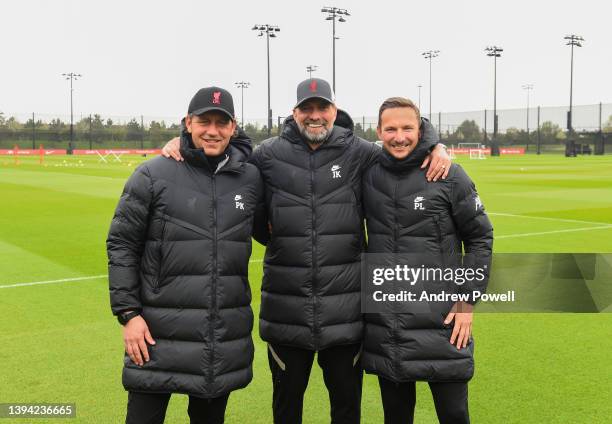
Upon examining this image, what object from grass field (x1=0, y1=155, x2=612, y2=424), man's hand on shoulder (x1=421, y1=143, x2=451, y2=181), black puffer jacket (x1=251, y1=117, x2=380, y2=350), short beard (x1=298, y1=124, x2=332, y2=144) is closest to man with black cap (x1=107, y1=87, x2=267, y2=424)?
black puffer jacket (x1=251, y1=117, x2=380, y2=350)

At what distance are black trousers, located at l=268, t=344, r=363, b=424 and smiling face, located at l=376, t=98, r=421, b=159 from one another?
1.11 meters

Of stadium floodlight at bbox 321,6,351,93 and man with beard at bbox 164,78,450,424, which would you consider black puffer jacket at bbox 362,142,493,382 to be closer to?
man with beard at bbox 164,78,450,424

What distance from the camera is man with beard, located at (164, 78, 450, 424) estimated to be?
372 centimetres

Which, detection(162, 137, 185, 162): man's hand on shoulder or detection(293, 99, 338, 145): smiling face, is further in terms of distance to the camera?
detection(293, 99, 338, 145): smiling face

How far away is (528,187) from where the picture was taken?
23297 millimetres

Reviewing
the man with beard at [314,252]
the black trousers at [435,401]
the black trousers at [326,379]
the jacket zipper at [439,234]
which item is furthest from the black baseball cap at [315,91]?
the black trousers at [435,401]

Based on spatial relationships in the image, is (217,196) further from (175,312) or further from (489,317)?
(489,317)

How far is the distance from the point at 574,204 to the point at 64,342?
1450cm

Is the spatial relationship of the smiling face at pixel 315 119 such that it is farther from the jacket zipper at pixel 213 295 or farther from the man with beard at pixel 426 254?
the jacket zipper at pixel 213 295

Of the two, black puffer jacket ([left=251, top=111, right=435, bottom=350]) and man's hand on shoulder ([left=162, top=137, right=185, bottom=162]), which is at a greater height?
man's hand on shoulder ([left=162, top=137, right=185, bottom=162])

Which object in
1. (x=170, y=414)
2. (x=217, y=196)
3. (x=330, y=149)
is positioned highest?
(x=330, y=149)

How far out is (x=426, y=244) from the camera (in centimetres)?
357

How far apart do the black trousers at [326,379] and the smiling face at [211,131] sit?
1194 mm

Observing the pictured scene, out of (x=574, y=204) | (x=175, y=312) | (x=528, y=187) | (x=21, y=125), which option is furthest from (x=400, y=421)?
(x=21, y=125)
